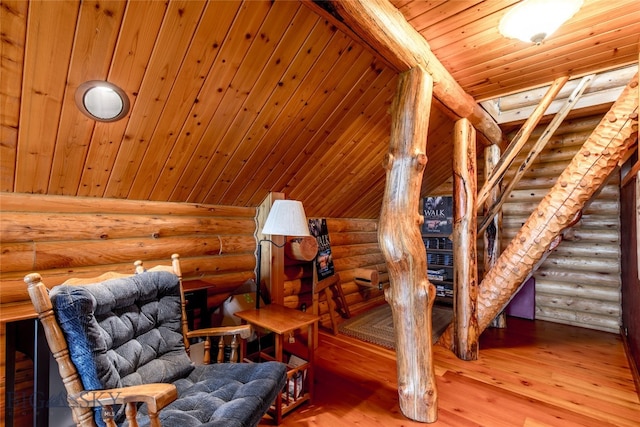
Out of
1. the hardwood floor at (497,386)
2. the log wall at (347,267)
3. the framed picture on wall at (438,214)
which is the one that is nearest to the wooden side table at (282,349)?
the hardwood floor at (497,386)

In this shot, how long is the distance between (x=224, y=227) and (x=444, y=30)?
235 cm

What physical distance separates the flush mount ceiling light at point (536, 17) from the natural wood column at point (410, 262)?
55 centimetres

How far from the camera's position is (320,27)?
71.5 inches

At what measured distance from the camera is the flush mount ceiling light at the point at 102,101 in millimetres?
1543

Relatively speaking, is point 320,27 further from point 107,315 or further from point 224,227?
point 107,315

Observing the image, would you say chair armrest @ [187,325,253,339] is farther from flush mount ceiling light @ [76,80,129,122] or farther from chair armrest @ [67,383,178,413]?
Result: flush mount ceiling light @ [76,80,129,122]

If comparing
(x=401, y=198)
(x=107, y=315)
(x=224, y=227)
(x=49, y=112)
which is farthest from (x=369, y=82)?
(x=107, y=315)

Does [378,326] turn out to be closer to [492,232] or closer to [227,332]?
[492,232]

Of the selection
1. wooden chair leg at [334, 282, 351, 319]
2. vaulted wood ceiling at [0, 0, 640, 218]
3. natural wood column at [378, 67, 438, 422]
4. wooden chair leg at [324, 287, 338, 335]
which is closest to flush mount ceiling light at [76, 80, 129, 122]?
vaulted wood ceiling at [0, 0, 640, 218]

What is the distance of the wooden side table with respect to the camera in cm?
192

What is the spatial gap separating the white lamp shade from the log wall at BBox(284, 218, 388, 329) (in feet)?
3.53

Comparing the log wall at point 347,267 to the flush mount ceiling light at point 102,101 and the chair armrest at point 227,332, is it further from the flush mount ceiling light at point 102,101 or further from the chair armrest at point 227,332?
the flush mount ceiling light at point 102,101

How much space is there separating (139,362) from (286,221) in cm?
118

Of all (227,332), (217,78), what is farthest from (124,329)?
(217,78)
